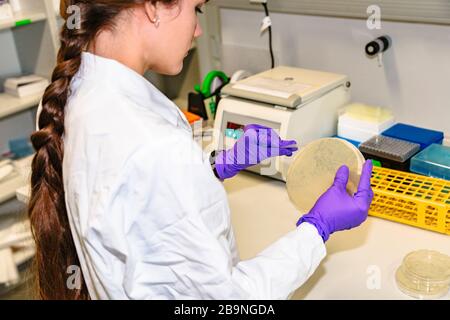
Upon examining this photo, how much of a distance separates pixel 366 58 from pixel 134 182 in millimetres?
1079

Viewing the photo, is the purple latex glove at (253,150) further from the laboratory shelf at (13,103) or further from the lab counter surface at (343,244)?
the laboratory shelf at (13,103)

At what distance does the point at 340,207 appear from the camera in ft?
3.31

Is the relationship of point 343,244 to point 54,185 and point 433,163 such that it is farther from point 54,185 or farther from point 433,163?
point 54,185

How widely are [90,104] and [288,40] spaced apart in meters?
1.10

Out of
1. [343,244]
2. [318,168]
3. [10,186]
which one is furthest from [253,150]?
[10,186]

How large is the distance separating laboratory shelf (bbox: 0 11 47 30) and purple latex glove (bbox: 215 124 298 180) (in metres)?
0.97

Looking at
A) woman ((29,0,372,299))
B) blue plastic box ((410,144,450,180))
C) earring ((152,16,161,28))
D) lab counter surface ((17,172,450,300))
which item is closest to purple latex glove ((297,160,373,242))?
woman ((29,0,372,299))

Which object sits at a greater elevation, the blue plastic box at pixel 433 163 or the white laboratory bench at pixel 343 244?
the blue plastic box at pixel 433 163

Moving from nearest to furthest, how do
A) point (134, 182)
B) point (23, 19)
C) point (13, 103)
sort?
point (134, 182), point (23, 19), point (13, 103)

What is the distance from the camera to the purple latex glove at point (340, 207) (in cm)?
99

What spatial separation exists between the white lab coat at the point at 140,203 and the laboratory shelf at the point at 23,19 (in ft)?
3.50

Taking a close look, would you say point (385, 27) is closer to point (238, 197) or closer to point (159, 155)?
point (238, 197)

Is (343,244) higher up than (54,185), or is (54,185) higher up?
(54,185)

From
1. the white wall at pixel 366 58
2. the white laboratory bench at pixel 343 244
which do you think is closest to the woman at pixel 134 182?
the white laboratory bench at pixel 343 244
